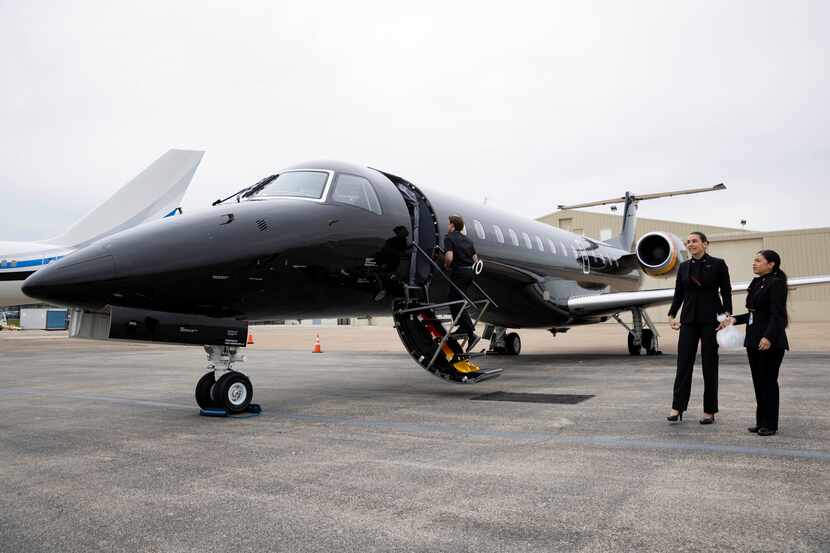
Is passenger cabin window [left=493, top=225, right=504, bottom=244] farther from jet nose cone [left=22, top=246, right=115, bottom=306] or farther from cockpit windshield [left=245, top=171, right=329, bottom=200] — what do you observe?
jet nose cone [left=22, top=246, right=115, bottom=306]

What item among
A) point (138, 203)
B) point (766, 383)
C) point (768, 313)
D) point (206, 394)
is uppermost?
point (138, 203)

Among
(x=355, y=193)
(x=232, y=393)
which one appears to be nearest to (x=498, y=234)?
(x=355, y=193)

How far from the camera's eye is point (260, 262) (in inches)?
246

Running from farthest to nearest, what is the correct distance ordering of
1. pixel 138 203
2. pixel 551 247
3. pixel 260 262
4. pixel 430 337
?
pixel 138 203 < pixel 551 247 < pixel 430 337 < pixel 260 262

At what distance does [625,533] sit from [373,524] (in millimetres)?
1169

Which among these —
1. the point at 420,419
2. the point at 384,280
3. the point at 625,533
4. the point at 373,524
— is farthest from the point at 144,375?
the point at 625,533

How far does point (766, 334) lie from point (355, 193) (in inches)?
181

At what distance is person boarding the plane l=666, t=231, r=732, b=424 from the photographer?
219 inches

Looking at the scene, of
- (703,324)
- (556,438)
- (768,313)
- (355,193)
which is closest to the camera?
(556,438)

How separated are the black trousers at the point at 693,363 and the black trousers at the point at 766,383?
1.37ft

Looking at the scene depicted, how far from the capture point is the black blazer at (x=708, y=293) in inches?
221

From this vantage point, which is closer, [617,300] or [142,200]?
[617,300]

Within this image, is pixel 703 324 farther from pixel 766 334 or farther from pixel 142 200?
pixel 142 200

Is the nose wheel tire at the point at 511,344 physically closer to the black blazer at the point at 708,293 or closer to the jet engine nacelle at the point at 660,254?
the jet engine nacelle at the point at 660,254
